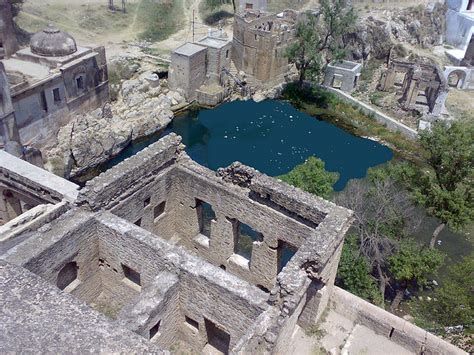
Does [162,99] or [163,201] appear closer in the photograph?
[163,201]

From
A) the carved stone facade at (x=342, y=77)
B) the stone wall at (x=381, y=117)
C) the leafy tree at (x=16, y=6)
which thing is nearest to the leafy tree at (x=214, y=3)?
the carved stone facade at (x=342, y=77)

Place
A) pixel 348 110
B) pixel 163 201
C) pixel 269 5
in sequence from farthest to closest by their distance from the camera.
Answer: pixel 269 5, pixel 348 110, pixel 163 201

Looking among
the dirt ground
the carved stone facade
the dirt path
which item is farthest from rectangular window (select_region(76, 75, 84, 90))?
the carved stone facade

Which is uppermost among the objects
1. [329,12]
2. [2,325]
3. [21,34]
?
[2,325]

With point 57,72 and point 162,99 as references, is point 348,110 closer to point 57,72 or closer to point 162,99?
point 162,99

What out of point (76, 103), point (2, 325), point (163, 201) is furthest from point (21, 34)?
point (2, 325)

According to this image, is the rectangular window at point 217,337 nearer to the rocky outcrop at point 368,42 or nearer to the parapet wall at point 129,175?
the parapet wall at point 129,175

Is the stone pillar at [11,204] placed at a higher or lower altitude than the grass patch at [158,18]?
higher

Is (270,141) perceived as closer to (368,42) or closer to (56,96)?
(56,96)
